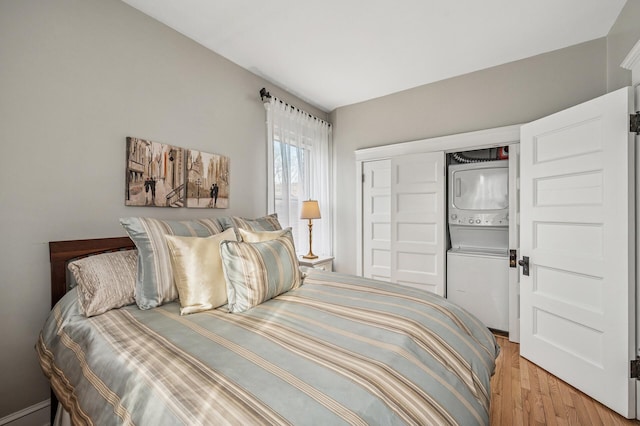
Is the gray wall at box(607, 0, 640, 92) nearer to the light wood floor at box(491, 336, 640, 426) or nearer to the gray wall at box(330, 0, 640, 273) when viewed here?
the gray wall at box(330, 0, 640, 273)

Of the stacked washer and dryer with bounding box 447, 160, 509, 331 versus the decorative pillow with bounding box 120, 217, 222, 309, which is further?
the stacked washer and dryer with bounding box 447, 160, 509, 331

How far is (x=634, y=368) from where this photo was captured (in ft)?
5.73

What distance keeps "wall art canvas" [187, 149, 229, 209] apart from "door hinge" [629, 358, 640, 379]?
120 inches

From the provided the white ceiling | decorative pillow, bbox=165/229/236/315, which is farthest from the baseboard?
the white ceiling

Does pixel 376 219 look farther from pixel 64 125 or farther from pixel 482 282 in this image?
pixel 64 125

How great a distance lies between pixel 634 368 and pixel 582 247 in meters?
0.76

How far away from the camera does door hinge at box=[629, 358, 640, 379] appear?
173cm

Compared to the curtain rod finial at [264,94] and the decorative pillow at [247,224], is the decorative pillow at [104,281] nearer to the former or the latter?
the decorative pillow at [247,224]

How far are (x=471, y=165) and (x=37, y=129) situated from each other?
3.63 m

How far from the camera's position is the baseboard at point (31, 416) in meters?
1.51

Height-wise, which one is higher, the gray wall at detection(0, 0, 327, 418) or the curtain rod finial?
the curtain rod finial

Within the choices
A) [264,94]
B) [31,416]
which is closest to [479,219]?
[264,94]

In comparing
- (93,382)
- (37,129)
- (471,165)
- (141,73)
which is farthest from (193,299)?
(471,165)

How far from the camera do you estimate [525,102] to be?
9.05ft
